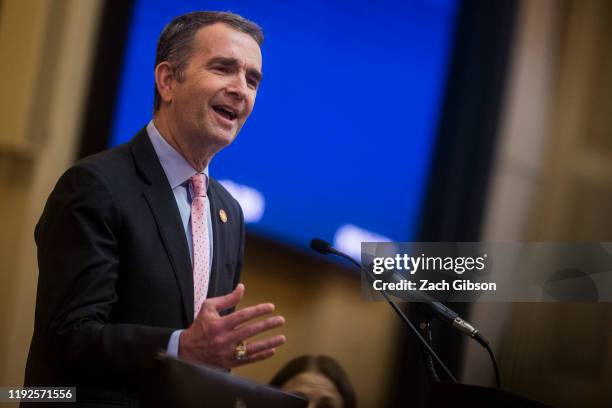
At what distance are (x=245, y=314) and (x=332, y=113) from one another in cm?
177

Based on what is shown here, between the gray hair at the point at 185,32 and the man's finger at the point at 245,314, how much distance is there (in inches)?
32.4

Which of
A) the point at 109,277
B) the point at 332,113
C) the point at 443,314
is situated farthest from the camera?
the point at 332,113

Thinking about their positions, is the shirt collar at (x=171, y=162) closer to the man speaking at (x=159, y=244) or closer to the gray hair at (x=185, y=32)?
the man speaking at (x=159, y=244)

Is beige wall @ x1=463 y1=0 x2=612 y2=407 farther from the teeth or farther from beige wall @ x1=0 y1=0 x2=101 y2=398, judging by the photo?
beige wall @ x1=0 y1=0 x2=101 y2=398

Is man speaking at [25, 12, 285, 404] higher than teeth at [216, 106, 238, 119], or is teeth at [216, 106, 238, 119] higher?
teeth at [216, 106, 238, 119]

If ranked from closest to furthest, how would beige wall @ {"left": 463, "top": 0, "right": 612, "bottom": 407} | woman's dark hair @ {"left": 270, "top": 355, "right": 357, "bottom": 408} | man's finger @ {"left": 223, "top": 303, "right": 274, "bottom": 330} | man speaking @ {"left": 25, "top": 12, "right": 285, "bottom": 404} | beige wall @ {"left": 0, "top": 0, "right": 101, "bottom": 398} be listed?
man's finger @ {"left": 223, "top": 303, "right": 274, "bottom": 330}, man speaking @ {"left": 25, "top": 12, "right": 285, "bottom": 404}, woman's dark hair @ {"left": 270, "top": 355, "right": 357, "bottom": 408}, beige wall @ {"left": 0, "top": 0, "right": 101, "bottom": 398}, beige wall @ {"left": 463, "top": 0, "right": 612, "bottom": 407}

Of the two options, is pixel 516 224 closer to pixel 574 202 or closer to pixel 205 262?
pixel 574 202

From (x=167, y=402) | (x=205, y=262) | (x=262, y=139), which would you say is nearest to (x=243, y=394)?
(x=167, y=402)

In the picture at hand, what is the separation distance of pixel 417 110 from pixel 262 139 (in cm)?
73

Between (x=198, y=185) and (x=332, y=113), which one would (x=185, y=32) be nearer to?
(x=198, y=185)

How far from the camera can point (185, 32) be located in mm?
1966

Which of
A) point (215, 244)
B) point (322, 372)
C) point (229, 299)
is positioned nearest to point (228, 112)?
point (215, 244)

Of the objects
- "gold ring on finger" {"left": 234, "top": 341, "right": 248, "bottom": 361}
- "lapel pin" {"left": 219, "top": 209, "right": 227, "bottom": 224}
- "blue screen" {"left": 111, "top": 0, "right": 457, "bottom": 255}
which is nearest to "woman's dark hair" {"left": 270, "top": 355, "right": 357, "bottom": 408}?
"blue screen" {"left": 111, "top": 0, "right": 457, "bottom": 255}

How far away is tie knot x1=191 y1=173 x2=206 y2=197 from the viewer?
72.3 inches
